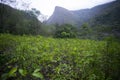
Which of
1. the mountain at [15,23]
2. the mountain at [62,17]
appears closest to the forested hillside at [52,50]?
the mountain at [15,23]

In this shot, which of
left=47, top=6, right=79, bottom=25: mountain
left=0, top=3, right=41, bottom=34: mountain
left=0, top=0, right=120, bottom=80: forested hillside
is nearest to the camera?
left=0, top=0, right=120, bottom=80: forested hillside

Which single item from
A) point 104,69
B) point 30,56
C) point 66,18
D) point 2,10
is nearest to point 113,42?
point 104,69

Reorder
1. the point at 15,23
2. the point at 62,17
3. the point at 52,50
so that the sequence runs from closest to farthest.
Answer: the point at 52,50 < the point at 15,23 < the point at 62,17

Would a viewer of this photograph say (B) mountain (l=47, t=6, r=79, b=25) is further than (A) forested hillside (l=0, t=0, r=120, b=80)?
Yes

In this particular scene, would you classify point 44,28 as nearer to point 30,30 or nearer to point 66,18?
point 30,30

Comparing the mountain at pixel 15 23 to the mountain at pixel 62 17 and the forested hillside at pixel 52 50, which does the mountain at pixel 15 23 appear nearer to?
the forested hillside at pixel 52 50

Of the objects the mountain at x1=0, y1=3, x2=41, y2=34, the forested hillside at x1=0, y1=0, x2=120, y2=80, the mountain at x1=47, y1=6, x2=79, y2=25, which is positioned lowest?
the forested hillside at x1=0, y1=0, x2=120, y2=80

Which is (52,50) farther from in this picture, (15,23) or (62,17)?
(62,17)

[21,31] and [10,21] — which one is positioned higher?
[10,21]

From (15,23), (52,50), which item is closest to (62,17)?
(15,23)

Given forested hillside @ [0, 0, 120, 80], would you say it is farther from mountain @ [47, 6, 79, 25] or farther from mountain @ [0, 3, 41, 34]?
mountain @ [47, 6, 79, 25]

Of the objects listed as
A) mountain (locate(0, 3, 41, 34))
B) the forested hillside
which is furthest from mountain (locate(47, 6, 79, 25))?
mountain (locate(0, 3, 41, 34))

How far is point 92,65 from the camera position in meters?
3.66

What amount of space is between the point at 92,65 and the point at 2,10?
2606 cm
